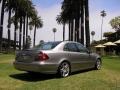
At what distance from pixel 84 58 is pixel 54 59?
8.10ft

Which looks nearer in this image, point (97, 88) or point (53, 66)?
point (97, 88)

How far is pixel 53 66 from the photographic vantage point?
12.8m

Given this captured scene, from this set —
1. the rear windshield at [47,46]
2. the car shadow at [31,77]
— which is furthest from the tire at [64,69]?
the rear windshield at [47,46]

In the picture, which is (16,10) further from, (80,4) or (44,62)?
(44,62)

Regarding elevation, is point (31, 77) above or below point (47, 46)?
below

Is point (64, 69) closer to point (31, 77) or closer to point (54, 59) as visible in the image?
point (54, 59)

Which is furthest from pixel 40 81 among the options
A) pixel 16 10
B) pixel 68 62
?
pixel 16 10

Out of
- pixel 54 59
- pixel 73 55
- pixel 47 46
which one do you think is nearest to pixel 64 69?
pixel 54 59

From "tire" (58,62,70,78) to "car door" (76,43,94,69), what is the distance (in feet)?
3.56

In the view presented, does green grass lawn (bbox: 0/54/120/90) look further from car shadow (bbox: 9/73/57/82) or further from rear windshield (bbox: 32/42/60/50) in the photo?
rear windshield (bbox: 32/42/60/50)

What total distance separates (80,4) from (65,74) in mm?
31293

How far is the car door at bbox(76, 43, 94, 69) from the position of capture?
14.8 metres

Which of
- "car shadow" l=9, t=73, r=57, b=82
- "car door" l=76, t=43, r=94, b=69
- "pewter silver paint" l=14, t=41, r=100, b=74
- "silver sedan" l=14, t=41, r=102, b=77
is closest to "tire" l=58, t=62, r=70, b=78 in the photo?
"silver sedan" l=14, t=41, r=102, b=77

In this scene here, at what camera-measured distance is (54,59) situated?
12898mm
